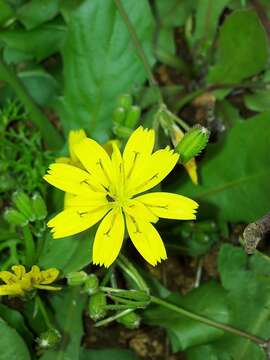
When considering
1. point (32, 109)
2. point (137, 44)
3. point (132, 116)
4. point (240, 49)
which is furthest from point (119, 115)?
point (240, 49)

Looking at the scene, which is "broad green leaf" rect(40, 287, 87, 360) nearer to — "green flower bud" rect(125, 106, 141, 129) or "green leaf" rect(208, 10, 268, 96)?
"green flower bud" rect(125, 106, 141, 129)

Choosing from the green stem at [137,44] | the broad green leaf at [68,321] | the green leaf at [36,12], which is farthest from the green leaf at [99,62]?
the broad green leaf at [68,321]

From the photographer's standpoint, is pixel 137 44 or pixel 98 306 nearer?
pixel 98 306

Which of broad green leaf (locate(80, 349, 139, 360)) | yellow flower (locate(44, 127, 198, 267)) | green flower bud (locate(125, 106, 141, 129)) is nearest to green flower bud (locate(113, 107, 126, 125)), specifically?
green flower bud (locate(125, 106, 141, 129))

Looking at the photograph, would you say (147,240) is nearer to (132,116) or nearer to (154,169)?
(154,169)

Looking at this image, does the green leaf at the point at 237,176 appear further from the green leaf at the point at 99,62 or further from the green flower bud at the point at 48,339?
the green flower bud at the point at 48,339

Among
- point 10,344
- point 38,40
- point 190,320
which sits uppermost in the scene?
point 38,40
